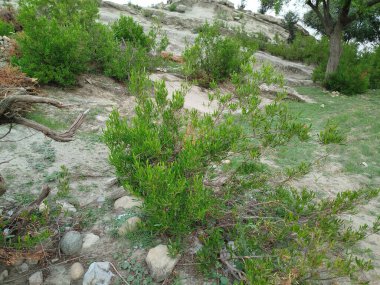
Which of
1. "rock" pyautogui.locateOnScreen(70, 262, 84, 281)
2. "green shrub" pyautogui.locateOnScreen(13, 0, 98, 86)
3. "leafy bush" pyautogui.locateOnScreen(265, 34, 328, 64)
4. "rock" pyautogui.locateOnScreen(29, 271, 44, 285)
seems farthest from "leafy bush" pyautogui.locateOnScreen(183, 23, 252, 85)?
"leafy bush" pyautogui.locateOnScreen(265, 34, 328, 64)

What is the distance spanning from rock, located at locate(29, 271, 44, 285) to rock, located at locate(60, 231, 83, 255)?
0.28 meters

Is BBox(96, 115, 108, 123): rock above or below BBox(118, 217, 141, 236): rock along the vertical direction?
above

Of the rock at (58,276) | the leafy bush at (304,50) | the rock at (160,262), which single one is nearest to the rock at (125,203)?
the rock at (160,262)

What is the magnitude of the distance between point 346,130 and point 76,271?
22.0 feet

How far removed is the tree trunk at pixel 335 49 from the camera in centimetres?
1217

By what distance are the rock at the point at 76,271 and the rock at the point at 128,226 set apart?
46 centimetres

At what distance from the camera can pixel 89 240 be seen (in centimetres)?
288

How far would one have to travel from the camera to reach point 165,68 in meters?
10.3

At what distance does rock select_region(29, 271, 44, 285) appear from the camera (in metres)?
2.48

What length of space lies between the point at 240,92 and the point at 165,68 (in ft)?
24.8

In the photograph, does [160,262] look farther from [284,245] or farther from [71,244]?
[284,245]

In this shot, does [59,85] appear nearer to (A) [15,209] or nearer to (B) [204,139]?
(A) [15,209]

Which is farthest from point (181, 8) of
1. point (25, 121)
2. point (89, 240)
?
point (89, 240)

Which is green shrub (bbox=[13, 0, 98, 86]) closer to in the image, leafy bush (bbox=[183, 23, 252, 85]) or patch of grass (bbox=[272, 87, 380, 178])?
leafy bush (bbox=[183, 23, 252, 85])
